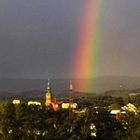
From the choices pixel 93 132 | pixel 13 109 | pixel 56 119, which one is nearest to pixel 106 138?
pixel 93 132

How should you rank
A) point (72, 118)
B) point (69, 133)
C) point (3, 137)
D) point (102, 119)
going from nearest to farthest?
point (3, 137) → point (69, 133) → point (72, 118) → point (102, 119)

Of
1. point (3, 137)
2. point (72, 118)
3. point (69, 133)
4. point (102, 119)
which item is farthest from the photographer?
point (102, 119)

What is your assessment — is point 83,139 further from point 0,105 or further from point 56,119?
point 0,105

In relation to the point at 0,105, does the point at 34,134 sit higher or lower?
lower

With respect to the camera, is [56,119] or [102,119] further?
[102,119]

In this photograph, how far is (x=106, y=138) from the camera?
66438 millimetres

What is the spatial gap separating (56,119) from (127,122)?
9.38 metres

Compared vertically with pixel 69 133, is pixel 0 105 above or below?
above

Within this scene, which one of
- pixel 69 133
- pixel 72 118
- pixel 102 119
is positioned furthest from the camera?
pixel 102 119

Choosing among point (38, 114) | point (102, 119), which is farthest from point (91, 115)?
point (38, 114)

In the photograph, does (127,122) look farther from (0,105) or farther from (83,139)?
(0,105)

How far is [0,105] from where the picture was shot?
226ft

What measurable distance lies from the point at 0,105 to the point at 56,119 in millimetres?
7680

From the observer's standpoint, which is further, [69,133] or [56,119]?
[56,119]
